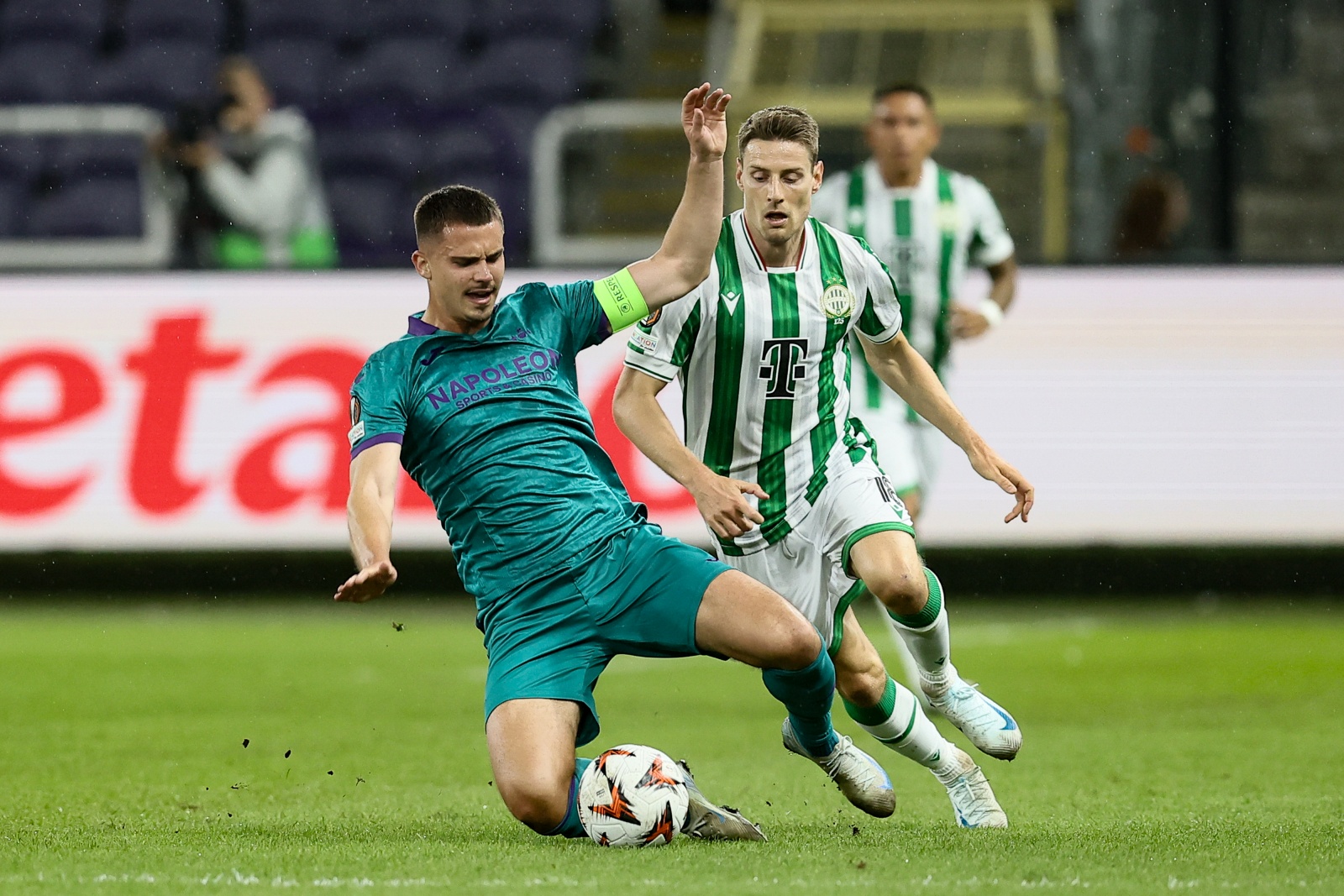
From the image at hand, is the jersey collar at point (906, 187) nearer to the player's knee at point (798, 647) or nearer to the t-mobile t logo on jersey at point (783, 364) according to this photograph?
the t-mobile t logo on jersey at point (783, 364)

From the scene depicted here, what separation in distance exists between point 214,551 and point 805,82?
4726 mm

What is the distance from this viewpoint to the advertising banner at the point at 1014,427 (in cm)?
1138

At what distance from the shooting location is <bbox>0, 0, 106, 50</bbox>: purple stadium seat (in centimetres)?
1412

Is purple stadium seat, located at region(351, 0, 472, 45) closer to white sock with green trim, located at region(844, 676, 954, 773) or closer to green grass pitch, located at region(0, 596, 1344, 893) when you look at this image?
green grass pitch, located at region(0, 596, 1344, 893)

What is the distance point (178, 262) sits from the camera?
11836 mm

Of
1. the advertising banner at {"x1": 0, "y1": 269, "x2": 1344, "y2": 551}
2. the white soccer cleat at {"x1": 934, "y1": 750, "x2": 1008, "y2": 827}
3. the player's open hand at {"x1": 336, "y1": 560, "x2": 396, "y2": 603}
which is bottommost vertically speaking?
the advertising banner at {"x1": 0, "y1": 269, "x2": 1344, "y2": 551}

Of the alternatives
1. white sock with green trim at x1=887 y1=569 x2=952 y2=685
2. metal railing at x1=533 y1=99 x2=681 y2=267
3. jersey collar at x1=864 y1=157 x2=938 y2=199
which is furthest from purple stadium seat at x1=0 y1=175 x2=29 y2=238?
white sock with green trim at x1=887 y1=569 x2=952 y2=685

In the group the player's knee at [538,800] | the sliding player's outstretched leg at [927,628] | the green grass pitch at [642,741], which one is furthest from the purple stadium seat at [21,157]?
the player's knee at [538,800]

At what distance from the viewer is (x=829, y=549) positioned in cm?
578

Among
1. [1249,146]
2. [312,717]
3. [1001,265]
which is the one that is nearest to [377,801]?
[312,717]

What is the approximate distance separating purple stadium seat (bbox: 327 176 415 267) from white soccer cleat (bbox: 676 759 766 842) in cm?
778

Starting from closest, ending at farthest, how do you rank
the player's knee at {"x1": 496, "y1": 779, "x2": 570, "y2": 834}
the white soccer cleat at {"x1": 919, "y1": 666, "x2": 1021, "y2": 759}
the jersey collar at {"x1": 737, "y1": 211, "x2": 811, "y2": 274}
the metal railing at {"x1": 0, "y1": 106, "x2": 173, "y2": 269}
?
1. the player's knee at {"x1": 496, "y1": 779, "x2": 570, "y2": 834}
2. the white soccer cleat at {"x1": 919, "y1": 666, "x2": 1021, "y2": 759}
3. the jersey collar at {"x1": 737, "y1": 211, "x2": 811, "y2": 274}
4. the metal railing at {"x1": 0, "y1": 106, "x2": 173, "y2": 269}

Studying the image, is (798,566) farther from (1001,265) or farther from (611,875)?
(1001,265)

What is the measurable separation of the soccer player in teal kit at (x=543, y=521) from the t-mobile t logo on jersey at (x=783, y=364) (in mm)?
435
